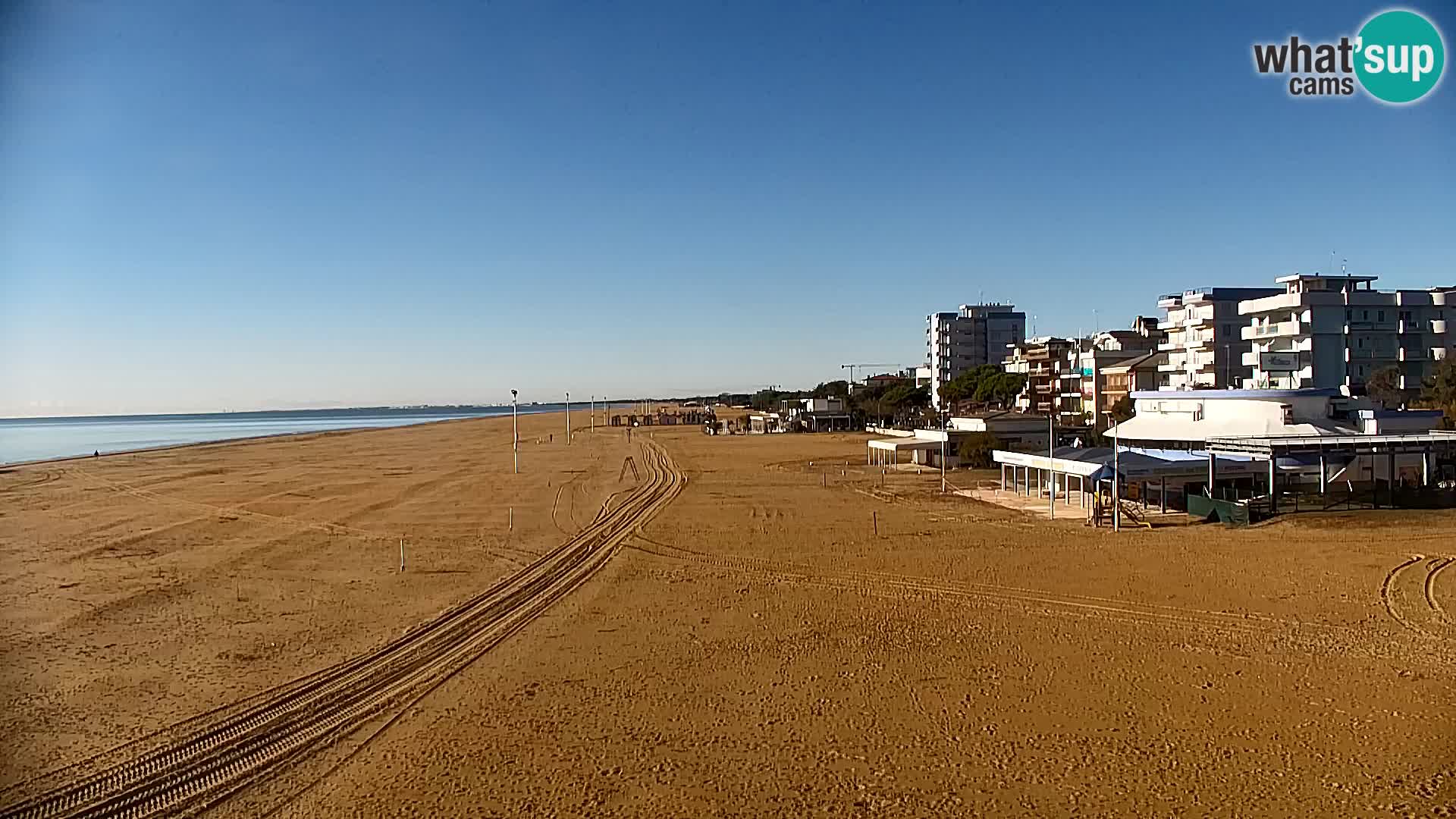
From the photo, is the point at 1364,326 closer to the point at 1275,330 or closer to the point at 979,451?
the point at 1275,330

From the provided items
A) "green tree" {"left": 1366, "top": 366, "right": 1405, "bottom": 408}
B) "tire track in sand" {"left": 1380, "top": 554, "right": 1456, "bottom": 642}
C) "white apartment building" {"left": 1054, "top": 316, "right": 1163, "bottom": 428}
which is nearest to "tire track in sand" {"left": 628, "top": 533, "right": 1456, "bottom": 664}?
"tire track in sand" {"left": 1380, "top": 554, "right": 1456, "bottom": 642}

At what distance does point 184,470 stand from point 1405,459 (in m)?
51.5

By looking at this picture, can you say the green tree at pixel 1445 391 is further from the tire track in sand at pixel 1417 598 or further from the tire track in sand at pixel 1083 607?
the tire track in sand at pixel 1083 607

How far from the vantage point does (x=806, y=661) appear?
12312mm

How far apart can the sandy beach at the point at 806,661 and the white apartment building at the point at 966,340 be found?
84.2 metres

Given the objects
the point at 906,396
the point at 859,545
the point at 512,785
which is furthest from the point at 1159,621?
the point at 906,396

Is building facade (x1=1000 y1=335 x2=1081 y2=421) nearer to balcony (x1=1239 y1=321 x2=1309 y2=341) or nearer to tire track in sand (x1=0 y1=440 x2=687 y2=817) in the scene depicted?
balcony (x1=1239 y1=321 x2=1309 y2=341)

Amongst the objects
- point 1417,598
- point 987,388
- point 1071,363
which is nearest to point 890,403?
point 987,388

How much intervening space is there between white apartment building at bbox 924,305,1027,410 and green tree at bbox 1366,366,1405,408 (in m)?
58.4

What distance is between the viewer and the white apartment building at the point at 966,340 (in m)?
107

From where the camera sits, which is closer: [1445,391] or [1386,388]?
[1445,391]

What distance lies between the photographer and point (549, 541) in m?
21.8

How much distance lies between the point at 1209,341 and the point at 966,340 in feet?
172

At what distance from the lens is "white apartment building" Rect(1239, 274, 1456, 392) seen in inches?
1919
